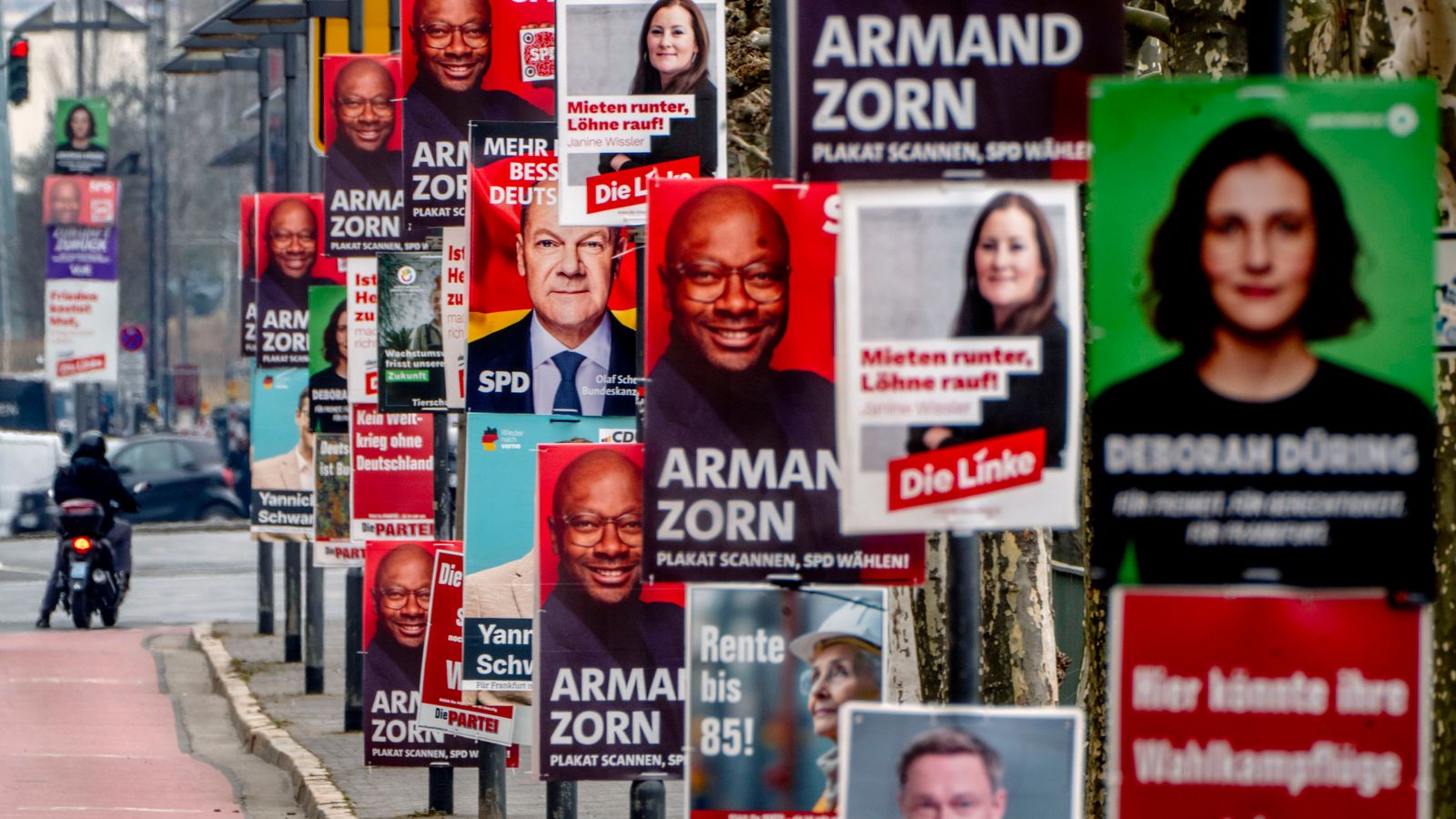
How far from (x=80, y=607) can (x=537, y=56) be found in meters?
13.8

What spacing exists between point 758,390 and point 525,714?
3.65 meters

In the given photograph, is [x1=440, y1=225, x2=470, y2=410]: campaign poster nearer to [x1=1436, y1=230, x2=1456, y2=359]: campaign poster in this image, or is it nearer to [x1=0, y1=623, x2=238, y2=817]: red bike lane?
[x1=0, y1=623, x2=238, y2=817]: red bike lane

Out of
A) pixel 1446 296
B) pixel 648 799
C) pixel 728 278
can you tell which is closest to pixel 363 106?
pixel 648 799

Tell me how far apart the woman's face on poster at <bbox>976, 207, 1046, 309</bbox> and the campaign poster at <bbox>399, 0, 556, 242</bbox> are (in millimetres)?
6267

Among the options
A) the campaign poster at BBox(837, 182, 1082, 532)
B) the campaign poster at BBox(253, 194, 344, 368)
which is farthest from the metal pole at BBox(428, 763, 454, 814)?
the campaign poster at BBox(253, 194, 344, 368)

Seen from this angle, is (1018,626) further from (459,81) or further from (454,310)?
(459,81)

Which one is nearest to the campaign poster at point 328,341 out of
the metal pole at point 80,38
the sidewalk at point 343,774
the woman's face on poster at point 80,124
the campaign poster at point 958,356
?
the sidewalk at point 343,774

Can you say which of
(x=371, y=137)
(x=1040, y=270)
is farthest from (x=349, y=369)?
(x=1040, y=270)

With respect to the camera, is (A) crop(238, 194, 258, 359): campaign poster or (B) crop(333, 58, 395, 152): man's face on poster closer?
(B) crop(333, 58, 395, 152): man's face on poster

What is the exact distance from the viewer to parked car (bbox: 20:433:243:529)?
128 feet

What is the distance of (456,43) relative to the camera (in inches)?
432

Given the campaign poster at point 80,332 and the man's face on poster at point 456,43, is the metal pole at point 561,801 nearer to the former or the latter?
the man's face on poster at point 456,43

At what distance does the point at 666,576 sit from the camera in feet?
19.5

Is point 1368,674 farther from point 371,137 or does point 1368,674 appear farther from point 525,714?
point 371,137
